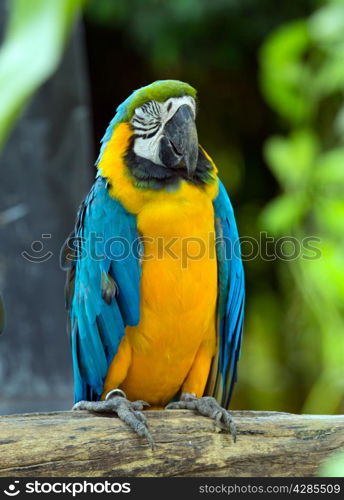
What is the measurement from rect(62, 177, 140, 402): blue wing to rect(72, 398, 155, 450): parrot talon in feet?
0.70

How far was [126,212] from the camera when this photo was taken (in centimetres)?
186

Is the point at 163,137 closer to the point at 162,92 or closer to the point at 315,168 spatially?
the point at 162,92

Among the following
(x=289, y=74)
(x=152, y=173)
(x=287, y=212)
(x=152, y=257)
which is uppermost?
(x=289, y=74)

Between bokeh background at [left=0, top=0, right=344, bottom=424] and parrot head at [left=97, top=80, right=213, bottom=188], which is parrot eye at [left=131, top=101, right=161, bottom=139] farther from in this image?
bokeh background at [left=0, top=0, right=344, bottom=424]

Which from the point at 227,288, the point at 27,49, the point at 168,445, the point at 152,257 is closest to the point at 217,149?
the point at 227,288

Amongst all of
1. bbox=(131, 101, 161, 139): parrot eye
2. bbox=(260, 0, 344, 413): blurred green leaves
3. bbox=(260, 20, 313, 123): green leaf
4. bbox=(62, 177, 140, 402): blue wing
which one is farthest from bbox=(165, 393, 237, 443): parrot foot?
bbox=(260, 20, 313, 123): green leaf

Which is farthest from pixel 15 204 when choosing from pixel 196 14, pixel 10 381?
pixel 196 14

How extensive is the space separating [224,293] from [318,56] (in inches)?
56.5

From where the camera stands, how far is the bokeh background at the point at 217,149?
78.7 inches

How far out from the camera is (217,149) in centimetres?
430

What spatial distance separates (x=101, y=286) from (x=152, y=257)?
0.18m

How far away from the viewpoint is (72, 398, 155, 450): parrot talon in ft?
4.96

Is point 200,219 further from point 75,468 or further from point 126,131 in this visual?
point 75,468

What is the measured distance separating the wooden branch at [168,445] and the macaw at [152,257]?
0.19 meters
